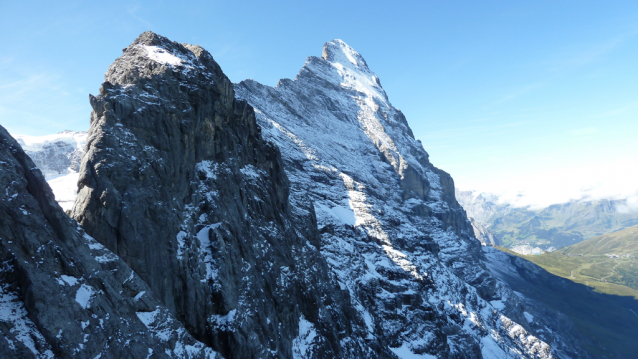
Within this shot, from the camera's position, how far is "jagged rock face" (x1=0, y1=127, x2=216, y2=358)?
72.5 ft

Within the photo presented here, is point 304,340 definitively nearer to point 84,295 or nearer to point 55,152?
point 84,295

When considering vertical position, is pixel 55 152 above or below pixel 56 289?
above

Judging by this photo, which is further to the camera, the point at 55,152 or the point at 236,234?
the point at 55,152

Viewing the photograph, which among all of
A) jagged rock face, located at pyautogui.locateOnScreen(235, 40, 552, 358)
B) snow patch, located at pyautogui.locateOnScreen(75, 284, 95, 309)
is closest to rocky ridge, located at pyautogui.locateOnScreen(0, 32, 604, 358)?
jagged rock face, located at pyautogui.locateOnScreen(235, 40, 552, 358)

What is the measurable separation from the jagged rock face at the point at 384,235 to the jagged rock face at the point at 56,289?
5536cm

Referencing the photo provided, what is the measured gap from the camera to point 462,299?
128 metres

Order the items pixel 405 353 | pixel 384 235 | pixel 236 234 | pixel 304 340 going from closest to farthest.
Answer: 1. pixel 236 234
2. pixel 304 340
3. pixel 405 353
4. pixel 384 235

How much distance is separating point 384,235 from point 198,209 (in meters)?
76.1

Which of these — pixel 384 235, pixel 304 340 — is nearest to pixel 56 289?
pixel 304 340

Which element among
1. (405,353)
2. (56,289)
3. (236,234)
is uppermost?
(236,234)

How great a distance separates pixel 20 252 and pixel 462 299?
133 m

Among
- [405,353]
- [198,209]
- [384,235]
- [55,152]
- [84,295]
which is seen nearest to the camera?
[84,295]

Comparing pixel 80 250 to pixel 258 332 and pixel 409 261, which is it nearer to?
pixel 258 332

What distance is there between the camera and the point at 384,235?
358 ft
